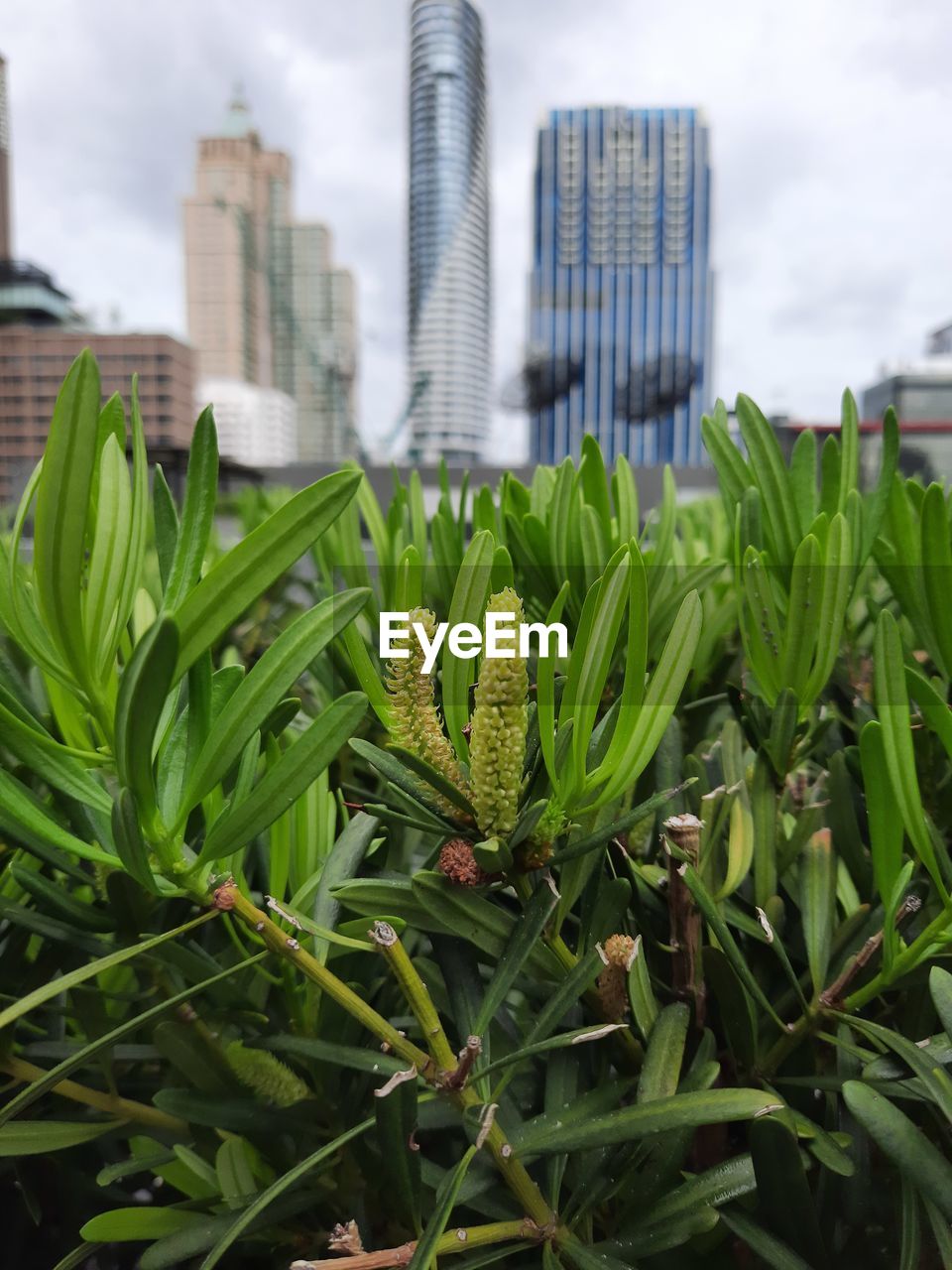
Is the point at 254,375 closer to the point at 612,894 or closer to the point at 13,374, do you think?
the point at 13,374

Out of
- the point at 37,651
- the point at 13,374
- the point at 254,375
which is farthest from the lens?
the point at 254,375

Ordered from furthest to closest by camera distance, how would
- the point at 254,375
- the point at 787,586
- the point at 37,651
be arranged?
the point at 254,375 → the point at 787,586 → the point at 37,651

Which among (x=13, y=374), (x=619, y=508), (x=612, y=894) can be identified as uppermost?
(x=13, y=374)

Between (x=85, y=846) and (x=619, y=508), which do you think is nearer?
(x=85, y=846)

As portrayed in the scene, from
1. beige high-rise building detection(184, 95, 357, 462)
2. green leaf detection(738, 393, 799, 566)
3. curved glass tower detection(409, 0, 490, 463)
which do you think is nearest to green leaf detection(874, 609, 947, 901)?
green leaf detection(738, 393, 799, 566)

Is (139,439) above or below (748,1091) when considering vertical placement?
above

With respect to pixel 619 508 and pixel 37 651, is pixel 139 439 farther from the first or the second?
pixel 619 508

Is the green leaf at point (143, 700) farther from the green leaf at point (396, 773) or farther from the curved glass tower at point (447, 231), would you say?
the curved glass tower at point (447, 231)

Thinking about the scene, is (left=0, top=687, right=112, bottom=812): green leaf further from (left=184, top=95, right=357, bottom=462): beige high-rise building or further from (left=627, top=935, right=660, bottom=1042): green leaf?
(left=184, top=95, right=357, bottom=462): beige high-rise building

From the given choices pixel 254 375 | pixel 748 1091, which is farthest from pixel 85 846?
pixel 254 375
